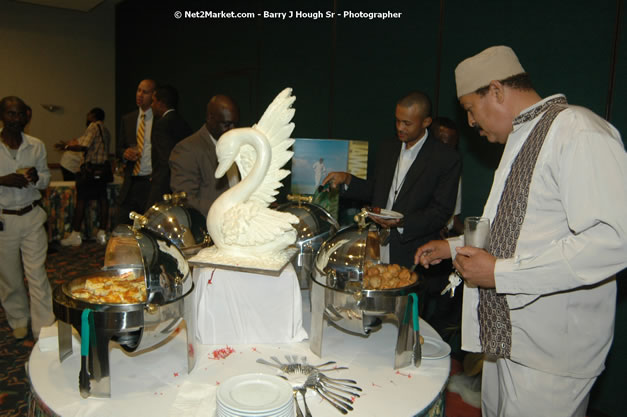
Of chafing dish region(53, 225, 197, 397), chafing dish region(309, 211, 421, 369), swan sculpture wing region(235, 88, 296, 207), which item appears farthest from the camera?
swan sculpture wing region(235, 88, 296, 207)

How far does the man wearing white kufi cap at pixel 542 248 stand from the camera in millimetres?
1353

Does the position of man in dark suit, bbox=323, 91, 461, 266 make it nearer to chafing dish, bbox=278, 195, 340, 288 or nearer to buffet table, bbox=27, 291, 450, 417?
chafing dish, bbox=278, 195, 340, 288

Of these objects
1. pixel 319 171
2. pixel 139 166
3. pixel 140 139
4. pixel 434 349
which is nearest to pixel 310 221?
pixel 434 349

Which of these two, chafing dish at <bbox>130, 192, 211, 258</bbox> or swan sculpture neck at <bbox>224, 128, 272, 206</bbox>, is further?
chafing dish at <bbox>130, 192, 211, 258</bbox>

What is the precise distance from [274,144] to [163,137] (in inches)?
87.3

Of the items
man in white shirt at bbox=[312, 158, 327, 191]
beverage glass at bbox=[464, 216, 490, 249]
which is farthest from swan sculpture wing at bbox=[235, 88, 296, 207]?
man in white shirt at bbox=[312, 158, 327, 191]

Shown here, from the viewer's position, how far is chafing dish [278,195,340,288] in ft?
7.15

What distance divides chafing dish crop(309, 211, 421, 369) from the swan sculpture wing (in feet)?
1.41

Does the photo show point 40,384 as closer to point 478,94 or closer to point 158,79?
point 478,94

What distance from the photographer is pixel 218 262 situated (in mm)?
1791

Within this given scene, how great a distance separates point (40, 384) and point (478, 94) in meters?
1.74

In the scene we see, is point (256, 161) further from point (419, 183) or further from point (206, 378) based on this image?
point (419, 183)

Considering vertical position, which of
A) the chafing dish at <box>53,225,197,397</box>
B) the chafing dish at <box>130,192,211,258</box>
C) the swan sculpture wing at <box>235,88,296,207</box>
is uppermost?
the swan sculpture wing at <box>235,88,296,207</box>

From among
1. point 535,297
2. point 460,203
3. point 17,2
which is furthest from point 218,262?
point 17,2
